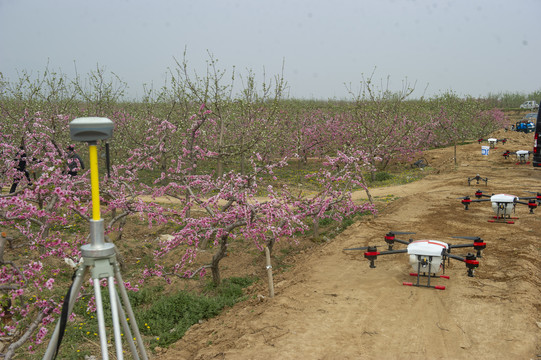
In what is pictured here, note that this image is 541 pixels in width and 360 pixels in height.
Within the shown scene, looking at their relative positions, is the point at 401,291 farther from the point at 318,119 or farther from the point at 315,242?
the point at 318,119

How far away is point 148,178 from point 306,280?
1494 cm

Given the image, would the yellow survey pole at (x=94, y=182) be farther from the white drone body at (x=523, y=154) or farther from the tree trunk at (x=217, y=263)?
the white drone body at (x=523, y=154)

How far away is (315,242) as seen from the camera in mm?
11734

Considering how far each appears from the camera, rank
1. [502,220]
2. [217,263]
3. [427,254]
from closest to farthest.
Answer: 1. [427,254]
2. [217,263]
3. [502,220]

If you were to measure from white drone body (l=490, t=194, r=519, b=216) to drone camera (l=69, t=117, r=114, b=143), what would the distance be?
1012 centimetres

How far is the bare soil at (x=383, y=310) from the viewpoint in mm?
5312

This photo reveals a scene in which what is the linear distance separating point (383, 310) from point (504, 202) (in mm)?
5880

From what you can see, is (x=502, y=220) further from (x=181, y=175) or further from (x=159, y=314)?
(x=181, y=175)

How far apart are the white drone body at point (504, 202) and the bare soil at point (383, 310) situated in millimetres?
436

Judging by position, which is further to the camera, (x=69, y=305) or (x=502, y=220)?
(x=502, y=220)

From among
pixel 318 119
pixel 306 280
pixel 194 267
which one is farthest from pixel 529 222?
pixel 318 119

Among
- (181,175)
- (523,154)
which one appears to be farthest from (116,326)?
(523,154)

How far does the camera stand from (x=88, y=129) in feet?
8.34

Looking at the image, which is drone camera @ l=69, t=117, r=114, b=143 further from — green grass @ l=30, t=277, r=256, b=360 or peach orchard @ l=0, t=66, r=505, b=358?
green grass @ l=30, t=277, r=256, b=360
